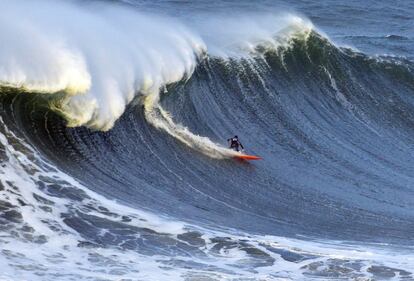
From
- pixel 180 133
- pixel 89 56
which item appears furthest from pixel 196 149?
pixel 89 56

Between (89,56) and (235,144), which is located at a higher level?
(89,56)

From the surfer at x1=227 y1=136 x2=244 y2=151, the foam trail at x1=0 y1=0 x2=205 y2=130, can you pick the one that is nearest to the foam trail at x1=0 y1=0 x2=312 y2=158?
the foam trail at x1=0 y1=0 x2=205 y2=130

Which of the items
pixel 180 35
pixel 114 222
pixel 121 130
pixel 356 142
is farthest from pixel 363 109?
pixel 114 222

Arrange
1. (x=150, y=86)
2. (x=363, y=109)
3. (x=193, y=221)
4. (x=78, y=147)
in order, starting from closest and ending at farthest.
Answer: (x=193, y=221) < (x=78, y=147) < (x=150, y=86) < (x=363, y=109)

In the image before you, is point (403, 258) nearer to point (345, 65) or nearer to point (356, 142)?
point (356, 142)

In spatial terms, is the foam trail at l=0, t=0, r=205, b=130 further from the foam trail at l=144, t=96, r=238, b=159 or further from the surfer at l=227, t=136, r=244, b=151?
the surfer at l=227, t=136, r=244, b=151

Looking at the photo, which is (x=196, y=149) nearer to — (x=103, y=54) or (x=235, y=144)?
(x=235, y=144)

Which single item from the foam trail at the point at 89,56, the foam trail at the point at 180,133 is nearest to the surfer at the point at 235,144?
the foam trail at the point at 180,133

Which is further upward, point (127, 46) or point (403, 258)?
point (127, 46)
